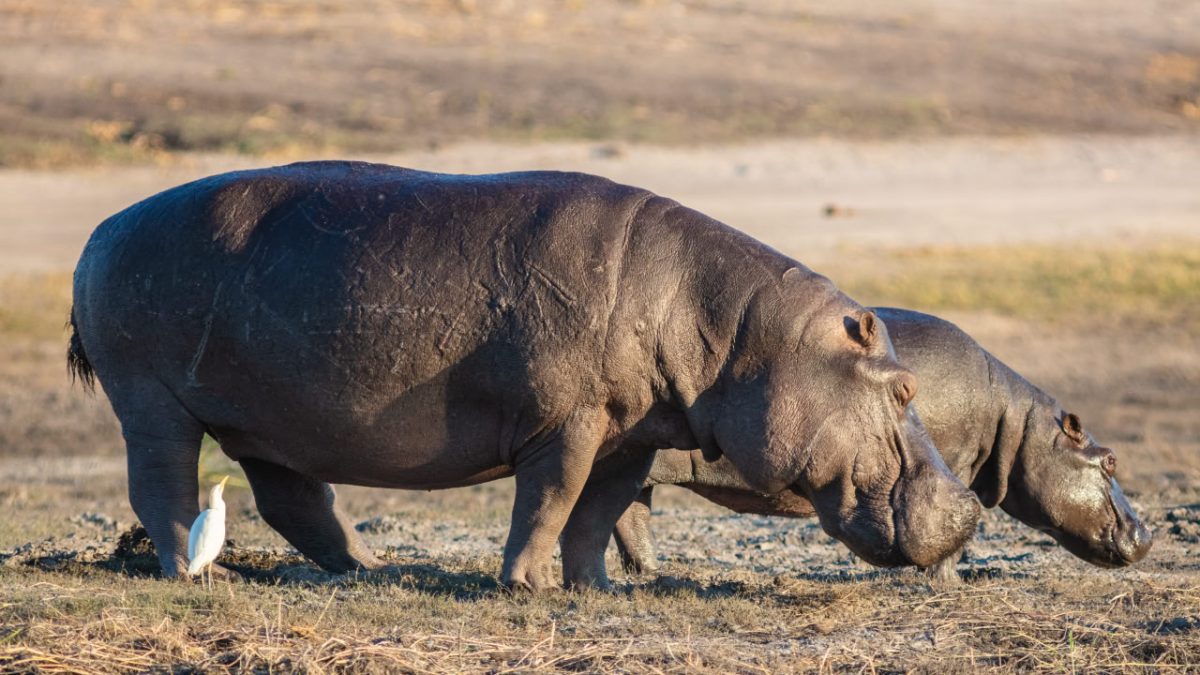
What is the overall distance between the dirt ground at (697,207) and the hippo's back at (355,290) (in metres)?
0.86

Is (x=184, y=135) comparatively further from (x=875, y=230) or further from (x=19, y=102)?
(x=875, y=230)

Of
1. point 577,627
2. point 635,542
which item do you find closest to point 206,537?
point 577,627

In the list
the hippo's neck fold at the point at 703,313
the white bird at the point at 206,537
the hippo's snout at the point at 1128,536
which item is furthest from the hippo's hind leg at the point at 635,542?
the white bird at the point at 206,537

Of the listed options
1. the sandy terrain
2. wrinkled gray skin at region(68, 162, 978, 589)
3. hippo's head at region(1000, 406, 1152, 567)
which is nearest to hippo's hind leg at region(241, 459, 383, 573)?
wrinkled gray skin at region(68, 162, 978, 589)

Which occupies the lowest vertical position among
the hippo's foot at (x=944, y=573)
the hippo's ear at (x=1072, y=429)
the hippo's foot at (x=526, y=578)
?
the hippo's foot at (x=944, y=573)

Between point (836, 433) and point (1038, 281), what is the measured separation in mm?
14014

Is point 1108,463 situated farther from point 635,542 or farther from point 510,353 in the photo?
point 510,353

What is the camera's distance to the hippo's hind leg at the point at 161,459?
8117mm

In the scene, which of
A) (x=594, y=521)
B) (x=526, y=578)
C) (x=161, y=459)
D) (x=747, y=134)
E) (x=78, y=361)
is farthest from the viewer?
(x=747, y=134)

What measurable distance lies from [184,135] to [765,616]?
19.0 metres

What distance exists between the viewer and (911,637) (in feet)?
24.3

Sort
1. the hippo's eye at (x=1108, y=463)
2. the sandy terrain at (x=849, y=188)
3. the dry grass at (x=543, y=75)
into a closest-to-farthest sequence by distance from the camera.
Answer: the hippo's eye at (x=1108, y=463)
the sandy terrain at (x=849, y=188)
the dry grass at (x=543, y=75)

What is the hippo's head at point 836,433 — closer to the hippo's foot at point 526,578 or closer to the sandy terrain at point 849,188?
the hippo's foot at point 526,578

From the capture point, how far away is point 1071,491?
1003 cm
